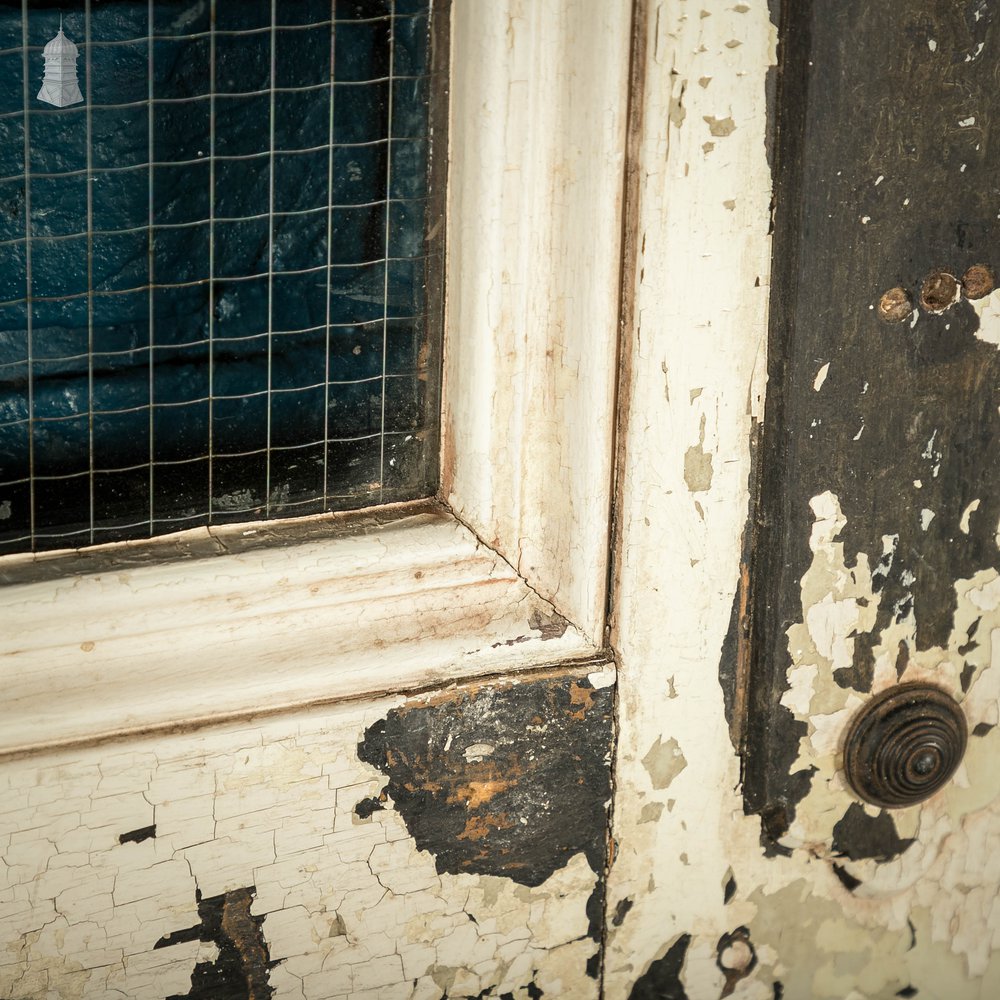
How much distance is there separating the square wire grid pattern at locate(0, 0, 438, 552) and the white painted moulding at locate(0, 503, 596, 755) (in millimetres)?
45

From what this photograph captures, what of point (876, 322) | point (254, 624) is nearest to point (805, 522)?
point (876, 322)

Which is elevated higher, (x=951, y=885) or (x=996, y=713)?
(x=996, y=713)

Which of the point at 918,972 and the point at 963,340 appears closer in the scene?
the point at 963,340

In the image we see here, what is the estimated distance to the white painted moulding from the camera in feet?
3.60

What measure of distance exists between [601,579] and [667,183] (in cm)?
37

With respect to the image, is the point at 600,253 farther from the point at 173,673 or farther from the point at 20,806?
the point at 20,806

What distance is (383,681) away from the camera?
1.20 m

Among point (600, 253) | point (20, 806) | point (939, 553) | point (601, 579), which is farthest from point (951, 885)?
point (20, 806)

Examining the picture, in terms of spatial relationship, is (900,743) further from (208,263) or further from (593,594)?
(208,263)

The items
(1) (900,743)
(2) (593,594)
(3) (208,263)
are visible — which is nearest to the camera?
(3) (208,263)

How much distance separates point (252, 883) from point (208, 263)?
0.57 metres

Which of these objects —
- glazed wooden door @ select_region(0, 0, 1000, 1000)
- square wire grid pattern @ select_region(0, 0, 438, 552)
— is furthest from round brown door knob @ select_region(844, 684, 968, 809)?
square wire grid pattern @ select_region(0, 0, 438, 552)

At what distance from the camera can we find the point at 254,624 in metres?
1.16

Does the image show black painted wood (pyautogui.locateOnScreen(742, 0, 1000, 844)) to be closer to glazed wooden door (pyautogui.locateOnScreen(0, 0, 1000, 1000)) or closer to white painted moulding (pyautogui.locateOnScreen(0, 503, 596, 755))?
glazed wooden door (pyautogui.locateOnScreen(0, 0, 1000, 1000))
